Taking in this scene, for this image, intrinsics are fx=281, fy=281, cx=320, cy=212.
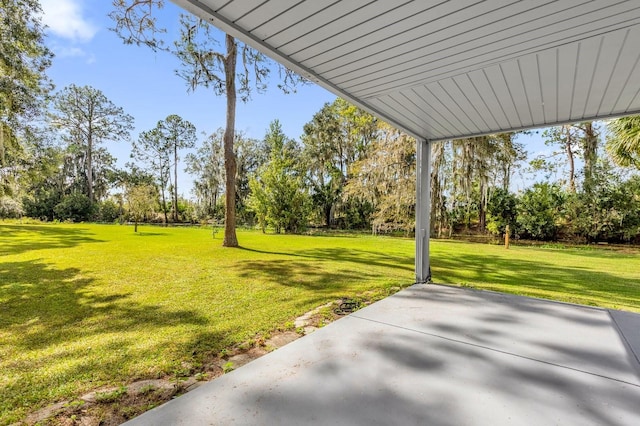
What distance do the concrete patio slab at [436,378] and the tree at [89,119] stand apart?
77.6 ft

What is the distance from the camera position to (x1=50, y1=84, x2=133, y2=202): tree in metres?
18.9

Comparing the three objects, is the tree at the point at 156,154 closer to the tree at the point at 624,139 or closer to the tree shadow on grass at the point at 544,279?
the tree shadow on grass at the point at 544,279

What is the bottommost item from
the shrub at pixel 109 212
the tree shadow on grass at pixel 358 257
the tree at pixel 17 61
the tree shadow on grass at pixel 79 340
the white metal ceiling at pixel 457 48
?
the tree shadow on grass at pixel 79 340

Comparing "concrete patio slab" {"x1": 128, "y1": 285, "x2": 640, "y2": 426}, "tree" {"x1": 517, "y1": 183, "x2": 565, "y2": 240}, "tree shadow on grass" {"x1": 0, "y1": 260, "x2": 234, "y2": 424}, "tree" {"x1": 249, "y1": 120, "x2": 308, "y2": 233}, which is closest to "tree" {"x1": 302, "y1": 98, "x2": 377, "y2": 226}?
"tree" {"x1": 249, "y1": 120, "x2": 308, "y2": 233}

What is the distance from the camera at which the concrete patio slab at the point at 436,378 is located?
1219 mm

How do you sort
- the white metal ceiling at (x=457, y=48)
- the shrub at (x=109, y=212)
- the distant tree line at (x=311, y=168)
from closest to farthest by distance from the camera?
the white metal ceiling at (x=457, y=48)
the distant tree line at (x=311, y=168)
the shrub at (x=109, y=212)

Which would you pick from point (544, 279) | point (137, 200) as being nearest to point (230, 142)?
point (137, 200)

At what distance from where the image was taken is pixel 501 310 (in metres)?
2.71

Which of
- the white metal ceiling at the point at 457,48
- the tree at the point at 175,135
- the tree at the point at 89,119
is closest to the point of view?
the white metal ceiling at the point at 457,48

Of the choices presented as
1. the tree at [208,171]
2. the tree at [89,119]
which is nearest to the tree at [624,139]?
the tree at [208,171]

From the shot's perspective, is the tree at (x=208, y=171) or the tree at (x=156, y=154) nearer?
the tree at (x=208, y=171)

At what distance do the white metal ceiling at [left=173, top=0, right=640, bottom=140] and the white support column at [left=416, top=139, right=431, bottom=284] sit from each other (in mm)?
1110

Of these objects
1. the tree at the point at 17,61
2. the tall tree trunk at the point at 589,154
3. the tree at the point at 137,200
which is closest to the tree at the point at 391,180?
the tall tree trunk at the point at 589,154

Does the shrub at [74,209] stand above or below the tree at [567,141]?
below
